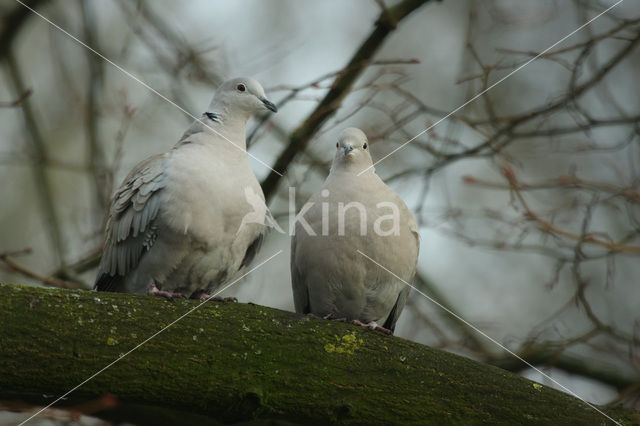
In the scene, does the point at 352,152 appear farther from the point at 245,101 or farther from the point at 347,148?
the point at 245,101

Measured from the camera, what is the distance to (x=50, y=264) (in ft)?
18.9

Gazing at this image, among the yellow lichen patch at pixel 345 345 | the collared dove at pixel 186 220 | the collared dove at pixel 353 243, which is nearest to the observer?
the yellow lichen patch at pixel 345 345

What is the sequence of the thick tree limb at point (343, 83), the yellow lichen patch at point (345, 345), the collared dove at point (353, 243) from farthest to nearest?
the thick tree limb at point (343, 83) < the collared dove at point (353, 243) < the yellow lichen patch at point (345, 345)

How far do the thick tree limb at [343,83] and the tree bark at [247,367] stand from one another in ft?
5.56

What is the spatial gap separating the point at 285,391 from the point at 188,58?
3.08 metres

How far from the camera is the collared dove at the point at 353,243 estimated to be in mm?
4512

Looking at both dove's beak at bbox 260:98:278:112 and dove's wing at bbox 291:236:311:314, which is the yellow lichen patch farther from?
dove's beak at bbox 260:98:278:112

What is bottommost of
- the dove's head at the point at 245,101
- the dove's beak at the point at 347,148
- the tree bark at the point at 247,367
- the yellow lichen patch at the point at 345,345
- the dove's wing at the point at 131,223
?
the tree bark at the point at 247,367

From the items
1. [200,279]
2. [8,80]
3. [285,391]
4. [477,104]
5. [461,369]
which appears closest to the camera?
[285,391]

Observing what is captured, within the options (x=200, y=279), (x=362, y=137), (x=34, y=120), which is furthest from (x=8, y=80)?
(x=362, y=137)

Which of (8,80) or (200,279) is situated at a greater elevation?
(8,80)

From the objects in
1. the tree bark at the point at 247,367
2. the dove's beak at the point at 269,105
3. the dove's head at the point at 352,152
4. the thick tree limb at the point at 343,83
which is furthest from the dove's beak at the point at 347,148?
the tree bark at the point at 247,367

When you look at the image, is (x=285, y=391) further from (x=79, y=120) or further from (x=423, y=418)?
(x=79, y=120)

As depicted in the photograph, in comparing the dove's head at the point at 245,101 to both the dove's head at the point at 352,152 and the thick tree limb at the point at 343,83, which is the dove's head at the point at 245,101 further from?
the dove's head at the point at 352,152
